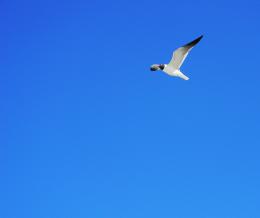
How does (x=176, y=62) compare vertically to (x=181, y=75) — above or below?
above

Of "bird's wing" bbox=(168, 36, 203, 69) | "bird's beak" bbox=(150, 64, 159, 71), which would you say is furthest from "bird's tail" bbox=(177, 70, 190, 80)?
"bird's beak" bbox=(150, 64, 159, 71)

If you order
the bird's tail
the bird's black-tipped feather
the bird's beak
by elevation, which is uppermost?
the bird's beak

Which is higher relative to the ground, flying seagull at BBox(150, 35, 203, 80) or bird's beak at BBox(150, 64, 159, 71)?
bird's beak at BBox(150, 64, 159, 71)

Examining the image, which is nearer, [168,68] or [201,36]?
[201,36]

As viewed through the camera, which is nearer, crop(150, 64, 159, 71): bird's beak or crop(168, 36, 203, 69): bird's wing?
crop(168, 36, 203, 69): bird's wing

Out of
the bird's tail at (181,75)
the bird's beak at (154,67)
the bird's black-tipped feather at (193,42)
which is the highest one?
the bird's beak at (154,67)

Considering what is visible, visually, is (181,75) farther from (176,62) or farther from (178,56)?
(178,56)

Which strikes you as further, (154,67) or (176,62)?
(154,67)

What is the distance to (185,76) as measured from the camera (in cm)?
3603

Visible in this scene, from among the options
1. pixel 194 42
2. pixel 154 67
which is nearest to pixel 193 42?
pixel 194 42

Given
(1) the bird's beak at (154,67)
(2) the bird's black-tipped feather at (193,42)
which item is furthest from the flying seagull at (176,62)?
(1) the bird's beak at (154,67)

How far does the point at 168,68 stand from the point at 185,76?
137 cm

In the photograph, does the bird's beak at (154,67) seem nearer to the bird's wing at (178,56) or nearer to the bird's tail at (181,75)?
the bird's wing at (178,56)

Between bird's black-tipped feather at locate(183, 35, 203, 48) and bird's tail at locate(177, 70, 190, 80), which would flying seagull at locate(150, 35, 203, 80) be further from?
bird's black-tipped feather at locate(183, 35, 203, 48)
